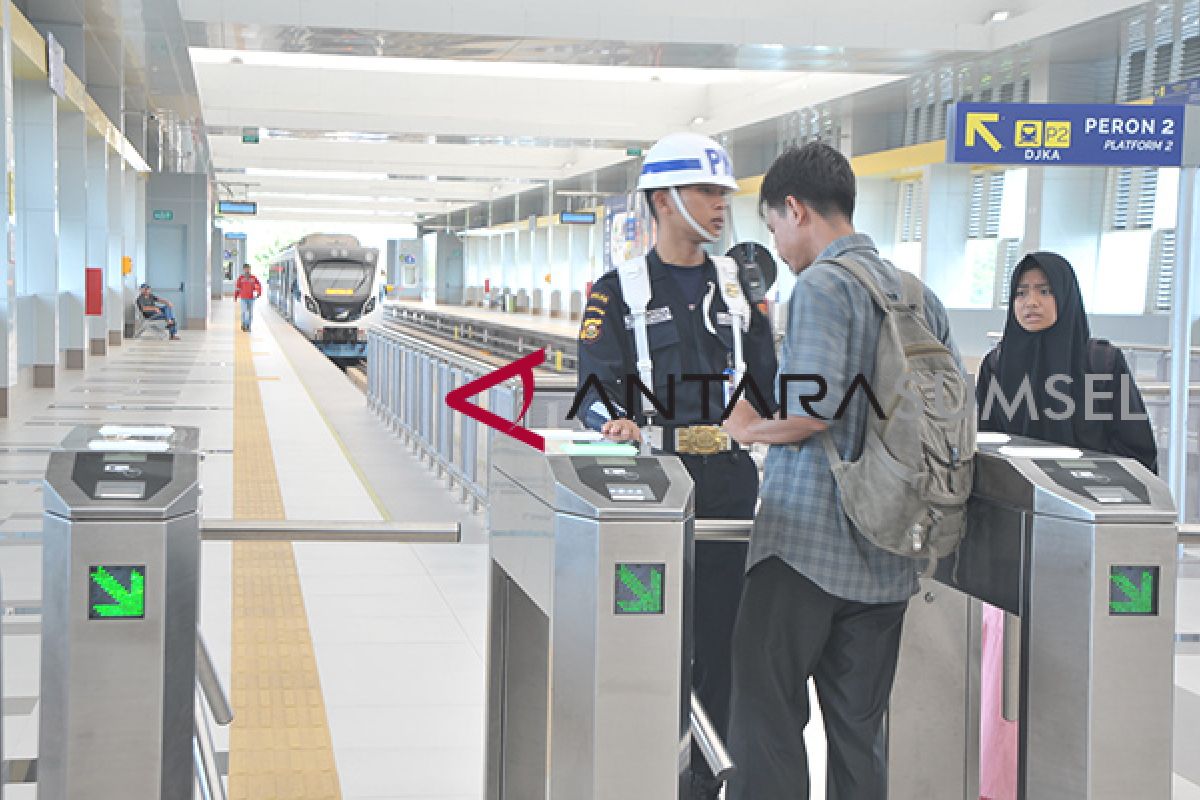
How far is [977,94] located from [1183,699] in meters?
16.8

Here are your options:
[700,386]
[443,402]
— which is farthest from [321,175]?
[700,386]

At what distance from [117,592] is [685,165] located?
5.23ft

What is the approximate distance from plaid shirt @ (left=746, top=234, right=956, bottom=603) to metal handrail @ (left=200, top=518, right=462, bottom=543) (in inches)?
26.9

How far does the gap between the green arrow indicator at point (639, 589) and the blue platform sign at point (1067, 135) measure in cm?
454

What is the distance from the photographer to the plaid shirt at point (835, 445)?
2666mm

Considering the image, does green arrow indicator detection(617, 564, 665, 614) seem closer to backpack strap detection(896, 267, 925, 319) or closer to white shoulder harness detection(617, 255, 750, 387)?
backpack strap detection(896, 267, 925, 319)

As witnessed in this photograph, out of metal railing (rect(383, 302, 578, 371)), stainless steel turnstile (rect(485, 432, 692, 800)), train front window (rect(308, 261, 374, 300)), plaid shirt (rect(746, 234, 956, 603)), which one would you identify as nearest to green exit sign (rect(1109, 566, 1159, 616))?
plaid shirt (rect(746, 234, 956, 603))

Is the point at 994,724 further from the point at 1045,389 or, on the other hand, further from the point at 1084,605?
the point at 1084,605

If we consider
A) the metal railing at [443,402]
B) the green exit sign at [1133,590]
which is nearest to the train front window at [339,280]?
the metal railing at [443,402]

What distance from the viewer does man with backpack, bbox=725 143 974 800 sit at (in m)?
2.59

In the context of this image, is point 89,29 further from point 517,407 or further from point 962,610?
point 962,610

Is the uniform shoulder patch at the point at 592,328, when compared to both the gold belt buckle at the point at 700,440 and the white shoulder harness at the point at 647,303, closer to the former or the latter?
the white shoulder harness at the point at 647,303

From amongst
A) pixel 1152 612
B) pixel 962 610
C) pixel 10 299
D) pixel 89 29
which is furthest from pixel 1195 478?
pixel 89 29

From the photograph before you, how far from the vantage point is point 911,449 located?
A: 2.56 m
